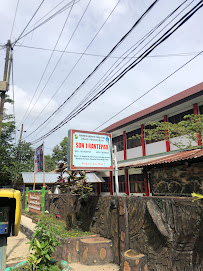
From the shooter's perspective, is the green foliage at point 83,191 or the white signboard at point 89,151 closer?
the white signboard at point 89,151

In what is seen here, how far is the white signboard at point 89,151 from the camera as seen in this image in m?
7.95

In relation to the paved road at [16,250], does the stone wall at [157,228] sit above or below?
above

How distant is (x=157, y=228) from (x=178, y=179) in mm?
7074

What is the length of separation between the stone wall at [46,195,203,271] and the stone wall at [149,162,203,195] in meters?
5.28

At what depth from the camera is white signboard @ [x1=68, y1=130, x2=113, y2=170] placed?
7.95m

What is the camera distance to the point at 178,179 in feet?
37.8

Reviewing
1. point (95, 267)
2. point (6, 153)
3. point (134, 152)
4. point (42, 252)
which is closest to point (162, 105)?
point (134, 152)

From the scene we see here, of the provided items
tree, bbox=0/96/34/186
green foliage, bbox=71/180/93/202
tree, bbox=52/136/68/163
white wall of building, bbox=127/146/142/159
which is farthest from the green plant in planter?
tree, bbox=52/136/68/163

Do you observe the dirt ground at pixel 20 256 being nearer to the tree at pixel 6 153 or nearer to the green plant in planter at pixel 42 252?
the green plant in planter at pixel 42 252

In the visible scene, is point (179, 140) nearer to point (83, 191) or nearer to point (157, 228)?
point (83, 191)

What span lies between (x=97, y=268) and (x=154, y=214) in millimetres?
2691

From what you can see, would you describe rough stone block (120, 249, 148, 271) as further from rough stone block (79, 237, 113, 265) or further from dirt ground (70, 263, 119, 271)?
rough stone block (79, 237, 113, 265)

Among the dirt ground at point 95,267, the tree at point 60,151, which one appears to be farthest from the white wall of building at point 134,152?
the tree at point 60,151

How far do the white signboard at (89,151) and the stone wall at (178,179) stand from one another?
15.7 ft
